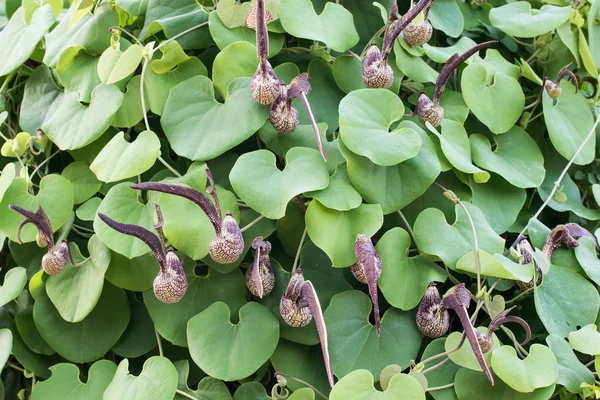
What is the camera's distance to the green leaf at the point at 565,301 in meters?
0.77

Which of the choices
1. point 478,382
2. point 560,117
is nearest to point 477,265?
point 478,382

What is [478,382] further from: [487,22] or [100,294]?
[487,22]

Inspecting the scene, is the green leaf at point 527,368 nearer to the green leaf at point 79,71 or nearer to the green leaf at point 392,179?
the green leaf at point 392,179

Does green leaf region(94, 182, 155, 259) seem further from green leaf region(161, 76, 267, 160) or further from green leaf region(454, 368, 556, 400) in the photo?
green leaf region(454, 368, 556, 400)

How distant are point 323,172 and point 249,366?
0.84ft

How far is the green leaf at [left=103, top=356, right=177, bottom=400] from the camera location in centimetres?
70

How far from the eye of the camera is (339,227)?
71cm

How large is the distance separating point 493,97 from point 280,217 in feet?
1.41

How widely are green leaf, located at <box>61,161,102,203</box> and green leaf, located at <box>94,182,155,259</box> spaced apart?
10 cm

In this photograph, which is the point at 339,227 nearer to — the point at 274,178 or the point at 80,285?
the point at 274,178

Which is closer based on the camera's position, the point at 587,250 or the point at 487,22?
the point at 587,250

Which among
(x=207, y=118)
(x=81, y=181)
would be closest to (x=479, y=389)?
(x=207, y=118)

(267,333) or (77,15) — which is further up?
(77,15)

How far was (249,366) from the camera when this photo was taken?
70cm
